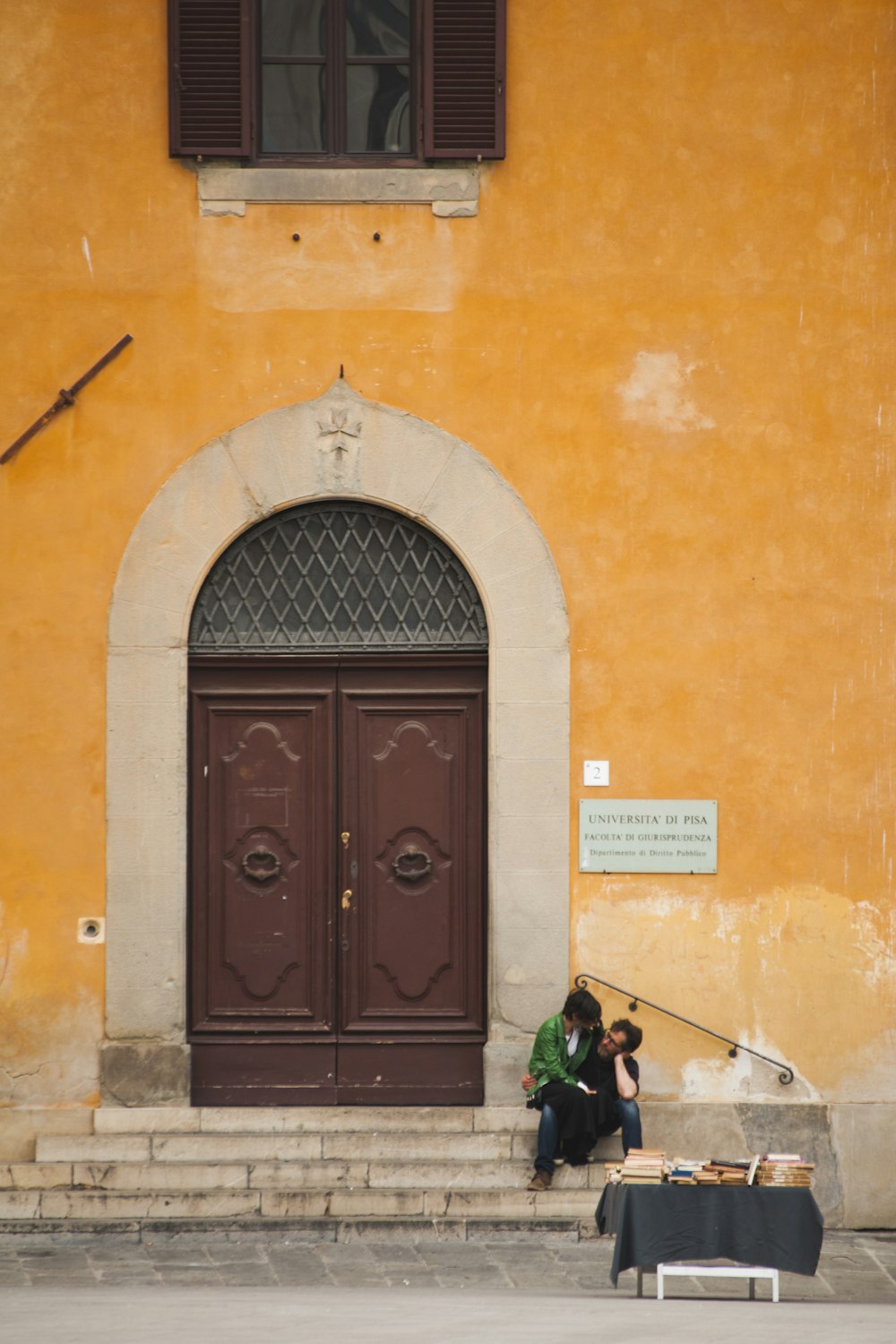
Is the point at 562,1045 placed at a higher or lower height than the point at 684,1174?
higher

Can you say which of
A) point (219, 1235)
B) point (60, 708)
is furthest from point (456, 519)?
point (219, 1235)

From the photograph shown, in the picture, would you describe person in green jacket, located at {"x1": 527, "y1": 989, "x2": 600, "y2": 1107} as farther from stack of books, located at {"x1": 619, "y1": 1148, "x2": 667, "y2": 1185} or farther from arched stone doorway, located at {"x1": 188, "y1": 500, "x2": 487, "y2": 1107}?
stack of books, located at {"x1": 619, "y1": 1148, "x2": 667, "y2": 1185}

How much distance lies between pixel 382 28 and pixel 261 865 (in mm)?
4684

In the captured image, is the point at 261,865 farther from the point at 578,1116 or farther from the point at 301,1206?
the point at 578,1116

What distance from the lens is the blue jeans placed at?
920cm

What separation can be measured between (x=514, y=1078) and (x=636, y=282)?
436cm

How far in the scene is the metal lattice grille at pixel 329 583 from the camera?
32.2 feet

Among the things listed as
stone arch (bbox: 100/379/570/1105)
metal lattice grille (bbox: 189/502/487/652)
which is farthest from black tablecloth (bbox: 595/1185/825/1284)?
metal lattice grille (bbox: 189/502/487/652)

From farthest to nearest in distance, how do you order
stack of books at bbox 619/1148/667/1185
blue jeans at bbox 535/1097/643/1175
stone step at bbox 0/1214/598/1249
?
blue jeans at bbox 535/1097/643/1175, stone step at bbox 0/1214/598/1249, stack of books at bbox 619/1148/667/1185

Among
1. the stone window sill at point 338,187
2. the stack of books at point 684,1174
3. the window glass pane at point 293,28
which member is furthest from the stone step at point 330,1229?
the window glass pane at point 293,28

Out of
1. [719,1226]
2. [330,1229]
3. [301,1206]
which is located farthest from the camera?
[301,1206]

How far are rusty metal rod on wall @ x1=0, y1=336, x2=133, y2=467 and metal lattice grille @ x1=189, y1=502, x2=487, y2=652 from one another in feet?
3.90

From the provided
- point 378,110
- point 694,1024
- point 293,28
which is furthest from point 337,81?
point 694,1024

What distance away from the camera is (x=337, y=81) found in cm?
978
